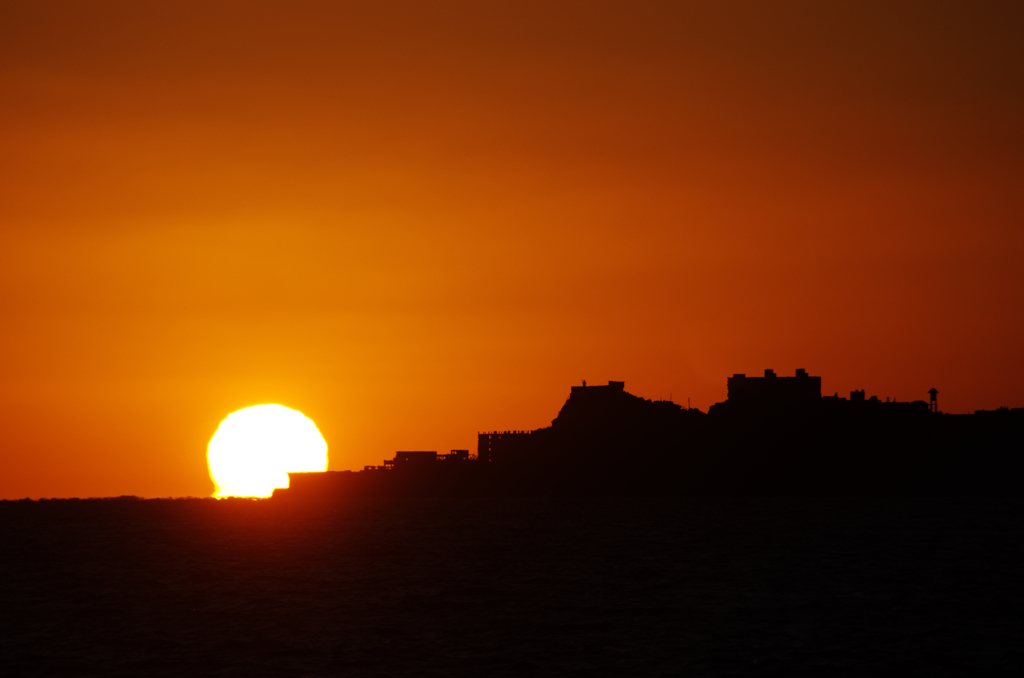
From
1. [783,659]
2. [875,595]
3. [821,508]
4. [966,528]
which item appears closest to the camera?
[783,659]

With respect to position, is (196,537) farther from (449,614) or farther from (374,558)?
(449,614)

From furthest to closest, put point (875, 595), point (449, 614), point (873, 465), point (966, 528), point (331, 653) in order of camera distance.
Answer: point (873, 465), point (966, 528), point (875, 595), point (449, 614), point (331, 653)

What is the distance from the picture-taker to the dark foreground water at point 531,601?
153ft

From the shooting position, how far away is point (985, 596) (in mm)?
60969

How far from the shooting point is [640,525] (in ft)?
381

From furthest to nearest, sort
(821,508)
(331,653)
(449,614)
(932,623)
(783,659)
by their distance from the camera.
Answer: (821,508), (449,614), (932,623), (331,653), (783,659)

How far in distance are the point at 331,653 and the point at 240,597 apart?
1989 cm

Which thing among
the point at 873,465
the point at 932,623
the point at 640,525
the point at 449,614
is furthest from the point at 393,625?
the point at 873,465

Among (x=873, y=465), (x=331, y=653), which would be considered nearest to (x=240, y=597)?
(x=331, y=653)

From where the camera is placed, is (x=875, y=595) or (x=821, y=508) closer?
(x=875, y=595)

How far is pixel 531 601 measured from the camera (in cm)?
6206

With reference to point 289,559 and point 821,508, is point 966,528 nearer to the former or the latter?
point 821,508

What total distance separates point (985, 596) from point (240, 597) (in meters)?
39.6

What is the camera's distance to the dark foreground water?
46719 millimetres
